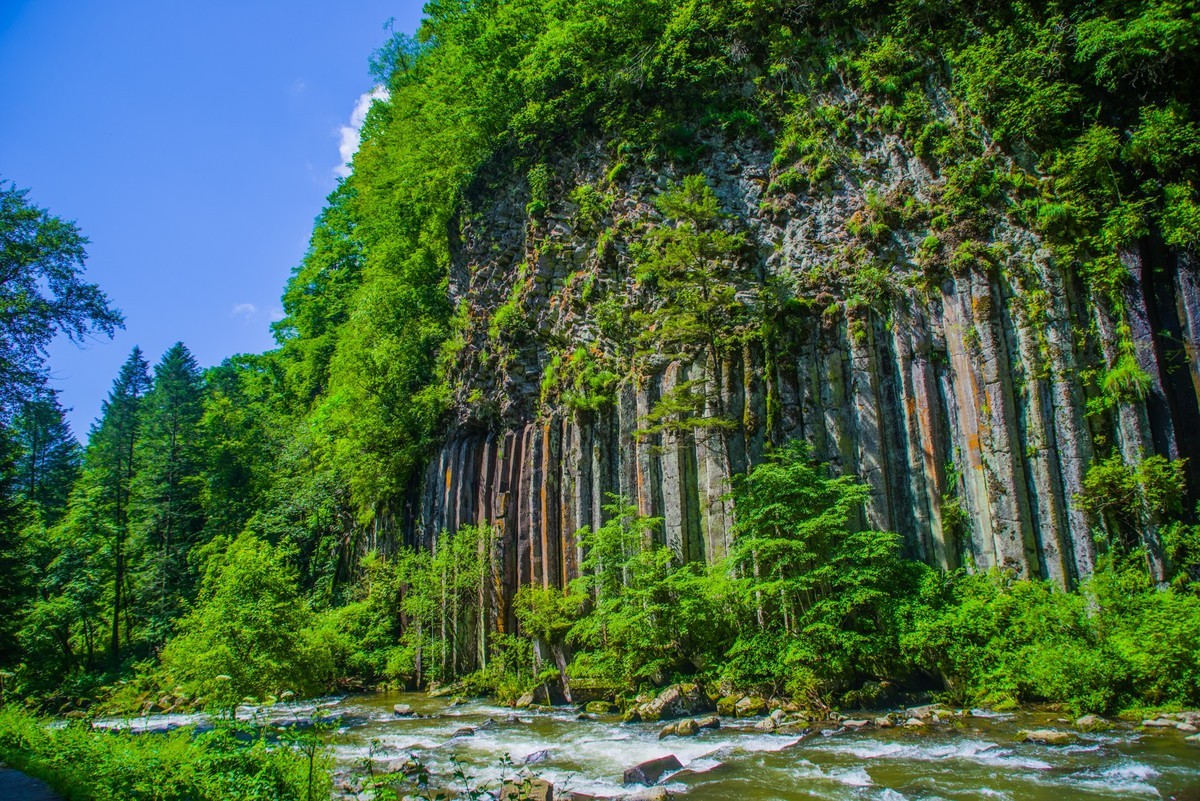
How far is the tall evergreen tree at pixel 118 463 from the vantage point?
136 feet

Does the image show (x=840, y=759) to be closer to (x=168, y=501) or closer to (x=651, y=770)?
(x=651, y=770)

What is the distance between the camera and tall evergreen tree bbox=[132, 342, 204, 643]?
3897 centimetres

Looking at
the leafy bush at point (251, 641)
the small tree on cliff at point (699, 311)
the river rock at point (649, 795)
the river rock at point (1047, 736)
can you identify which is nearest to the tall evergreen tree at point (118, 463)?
the leafy bush at point (251, 641)

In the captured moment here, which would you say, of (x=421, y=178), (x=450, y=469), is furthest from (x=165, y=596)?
(x=421, y=178)

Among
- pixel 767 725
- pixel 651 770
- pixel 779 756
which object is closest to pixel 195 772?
→ pixel 651 770

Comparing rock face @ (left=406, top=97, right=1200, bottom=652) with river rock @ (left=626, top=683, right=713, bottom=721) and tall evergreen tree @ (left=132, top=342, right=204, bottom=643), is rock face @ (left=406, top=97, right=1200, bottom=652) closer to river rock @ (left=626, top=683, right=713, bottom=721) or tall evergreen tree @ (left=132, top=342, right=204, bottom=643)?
river rock @ (left=626, top=683, right=713, bottom=721)

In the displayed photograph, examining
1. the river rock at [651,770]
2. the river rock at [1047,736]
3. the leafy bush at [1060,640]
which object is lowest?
the river rock at [651,770]

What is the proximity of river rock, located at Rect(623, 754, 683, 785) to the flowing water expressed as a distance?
23cm

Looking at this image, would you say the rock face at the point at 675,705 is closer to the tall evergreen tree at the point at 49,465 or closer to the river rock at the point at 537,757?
the river rock at the point at 537,757

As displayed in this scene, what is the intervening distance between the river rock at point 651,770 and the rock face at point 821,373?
7983 millimetres

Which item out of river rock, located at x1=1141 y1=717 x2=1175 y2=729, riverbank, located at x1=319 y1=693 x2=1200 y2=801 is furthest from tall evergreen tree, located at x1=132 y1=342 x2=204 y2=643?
river rock, located at x1=1141 y1=717 x2=1175 y2=729

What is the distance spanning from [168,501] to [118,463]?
8169 millimetres

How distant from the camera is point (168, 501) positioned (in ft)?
137

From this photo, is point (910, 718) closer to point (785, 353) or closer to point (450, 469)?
point (785, 353)
